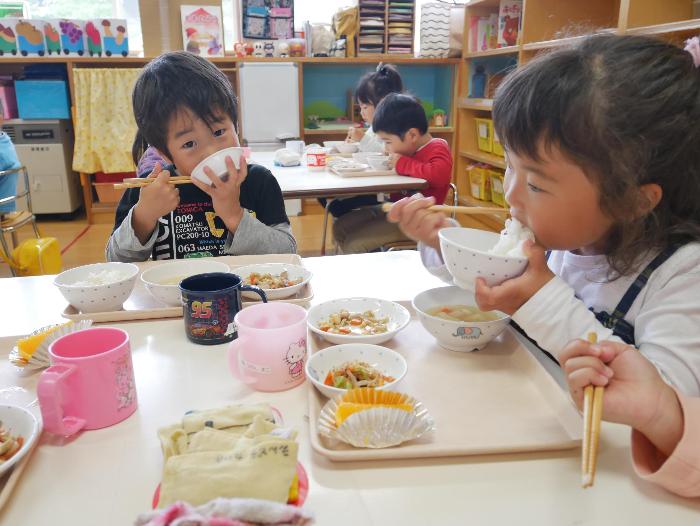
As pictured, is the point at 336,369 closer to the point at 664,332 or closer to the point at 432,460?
the point at 432,460

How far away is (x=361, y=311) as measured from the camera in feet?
3.62

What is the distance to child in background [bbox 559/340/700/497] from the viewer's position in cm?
65

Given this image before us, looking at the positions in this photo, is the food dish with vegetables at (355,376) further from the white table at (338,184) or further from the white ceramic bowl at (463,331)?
the white table at (338,184)

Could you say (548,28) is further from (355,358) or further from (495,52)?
(355,358)

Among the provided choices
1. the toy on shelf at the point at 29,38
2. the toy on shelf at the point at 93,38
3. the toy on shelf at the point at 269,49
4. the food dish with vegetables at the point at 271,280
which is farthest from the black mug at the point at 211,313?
the toy on shelf at the point at 29,38

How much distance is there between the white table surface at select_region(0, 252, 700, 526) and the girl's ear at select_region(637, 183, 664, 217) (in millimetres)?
342

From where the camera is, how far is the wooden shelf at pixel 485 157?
4449 millimetres

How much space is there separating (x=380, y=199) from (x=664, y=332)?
2421 millimetres

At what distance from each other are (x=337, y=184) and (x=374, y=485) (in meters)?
2.12

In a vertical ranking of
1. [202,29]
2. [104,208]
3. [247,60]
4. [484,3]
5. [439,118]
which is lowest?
[104,208]

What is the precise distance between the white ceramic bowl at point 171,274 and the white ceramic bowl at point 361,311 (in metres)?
0.30

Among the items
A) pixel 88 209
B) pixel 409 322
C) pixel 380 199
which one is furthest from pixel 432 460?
pixel 88 209

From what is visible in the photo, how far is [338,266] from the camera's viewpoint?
1460mm

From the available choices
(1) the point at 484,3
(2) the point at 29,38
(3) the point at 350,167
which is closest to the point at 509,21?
(1) the point at 484,3
